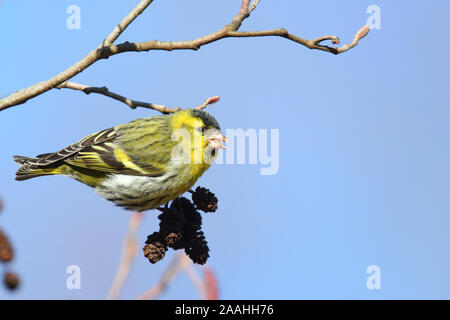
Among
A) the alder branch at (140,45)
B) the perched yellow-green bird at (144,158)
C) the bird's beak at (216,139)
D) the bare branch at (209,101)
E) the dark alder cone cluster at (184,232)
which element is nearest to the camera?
the alder branch at (140,45)

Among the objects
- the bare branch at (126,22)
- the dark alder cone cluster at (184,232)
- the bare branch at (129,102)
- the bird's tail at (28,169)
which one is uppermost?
the bare branch at (126,22)

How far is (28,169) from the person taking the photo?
301 cm

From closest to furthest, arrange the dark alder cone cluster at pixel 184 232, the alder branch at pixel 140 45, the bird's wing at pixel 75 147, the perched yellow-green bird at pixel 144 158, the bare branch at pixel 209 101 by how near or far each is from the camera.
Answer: the alder branch at pixel 140 45 → the dark alder cone cluster at pixel 184 232 → the bare branch at pixel 209 101 → the perched yellow-green bird at pixel 144 158 → the bird's wing at pixel 75 147

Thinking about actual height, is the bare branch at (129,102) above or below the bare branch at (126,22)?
below

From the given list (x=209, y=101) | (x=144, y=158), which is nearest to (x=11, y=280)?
(x=209, y=101)

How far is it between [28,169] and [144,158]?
690 millimetres

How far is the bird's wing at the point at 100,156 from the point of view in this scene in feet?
9.74

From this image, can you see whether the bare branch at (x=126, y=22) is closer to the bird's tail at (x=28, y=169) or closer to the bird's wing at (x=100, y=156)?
the bird's wing at (x=100, y=156)

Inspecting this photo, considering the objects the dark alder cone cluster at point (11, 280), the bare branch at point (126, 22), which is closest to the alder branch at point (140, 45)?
the bare branch at point (126, 22)

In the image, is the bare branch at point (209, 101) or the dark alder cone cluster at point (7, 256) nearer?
the dark alder cone cluster at point (7, 256)

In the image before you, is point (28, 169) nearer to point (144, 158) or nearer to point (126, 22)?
point (144, 158)

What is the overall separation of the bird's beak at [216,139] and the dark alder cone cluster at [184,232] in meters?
0.36

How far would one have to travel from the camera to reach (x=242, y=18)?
6.29ft
